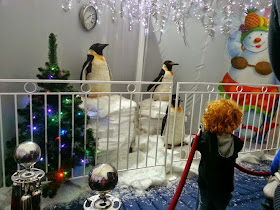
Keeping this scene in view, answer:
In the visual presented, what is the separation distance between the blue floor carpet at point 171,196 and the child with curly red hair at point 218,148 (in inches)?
25.7

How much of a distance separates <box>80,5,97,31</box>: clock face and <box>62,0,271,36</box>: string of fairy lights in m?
0.58

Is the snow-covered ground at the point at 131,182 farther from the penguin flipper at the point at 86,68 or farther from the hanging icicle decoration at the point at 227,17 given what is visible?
the hanging icicle decoration at the point at 227,17

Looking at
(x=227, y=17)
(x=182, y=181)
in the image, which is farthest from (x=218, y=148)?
(x=227, y=17)

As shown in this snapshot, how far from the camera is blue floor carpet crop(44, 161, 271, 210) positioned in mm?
2061

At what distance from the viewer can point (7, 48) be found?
2.17m

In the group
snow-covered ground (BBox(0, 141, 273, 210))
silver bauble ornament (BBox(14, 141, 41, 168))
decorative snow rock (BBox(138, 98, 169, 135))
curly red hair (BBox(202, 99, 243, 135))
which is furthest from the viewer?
decorative snow rock (BBox(138, 98, 169, 135))

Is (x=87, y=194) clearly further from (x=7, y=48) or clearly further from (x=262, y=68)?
(x=262, y=68)

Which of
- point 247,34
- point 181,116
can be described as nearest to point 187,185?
point 181,116

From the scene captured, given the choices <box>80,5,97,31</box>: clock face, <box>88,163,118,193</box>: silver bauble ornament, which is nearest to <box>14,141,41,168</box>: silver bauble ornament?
<box>88,163,118,193</box>: silver bauble ornament

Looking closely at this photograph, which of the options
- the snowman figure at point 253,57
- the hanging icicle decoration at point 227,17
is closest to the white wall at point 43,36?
the hanging icicle decoration at point 227,17

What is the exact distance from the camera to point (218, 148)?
4.91ft

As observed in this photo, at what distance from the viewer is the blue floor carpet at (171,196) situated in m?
2.06

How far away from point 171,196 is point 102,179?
67.8 inches

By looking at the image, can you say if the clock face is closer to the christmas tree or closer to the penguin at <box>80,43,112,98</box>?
the penguin at <box>80,43,112,98</box>
